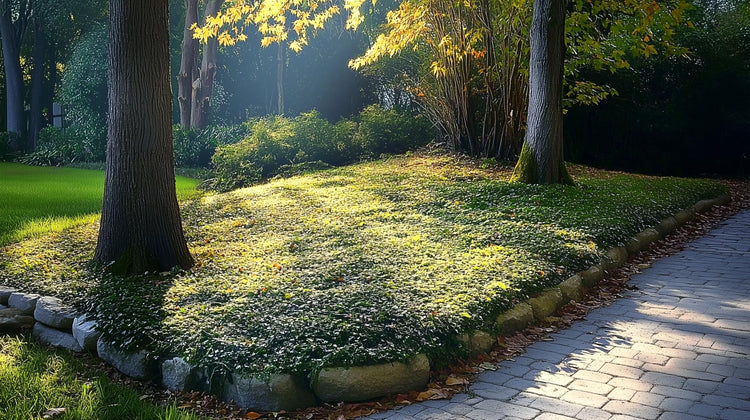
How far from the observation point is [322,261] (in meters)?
6.51

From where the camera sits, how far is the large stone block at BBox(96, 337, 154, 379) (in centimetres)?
465

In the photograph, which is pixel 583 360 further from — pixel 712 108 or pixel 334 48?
pixel 334 48

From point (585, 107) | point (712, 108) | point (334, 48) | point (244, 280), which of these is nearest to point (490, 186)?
point (244, 280)

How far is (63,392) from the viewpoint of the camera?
4398 mm

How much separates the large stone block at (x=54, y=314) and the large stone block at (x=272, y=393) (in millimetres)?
2034

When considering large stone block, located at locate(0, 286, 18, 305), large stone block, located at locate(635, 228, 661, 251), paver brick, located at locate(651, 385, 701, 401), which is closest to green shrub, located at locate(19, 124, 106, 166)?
large stone block, located at locate(0, 286, 18, 305)

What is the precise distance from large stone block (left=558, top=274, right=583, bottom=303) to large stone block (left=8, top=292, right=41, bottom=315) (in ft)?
15.5

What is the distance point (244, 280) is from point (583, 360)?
2915 mm

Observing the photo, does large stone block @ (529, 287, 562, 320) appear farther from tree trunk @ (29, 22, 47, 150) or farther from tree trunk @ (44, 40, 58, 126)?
tree trunk @ (44, 40, 58, 126)

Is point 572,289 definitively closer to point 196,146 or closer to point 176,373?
point 176,373

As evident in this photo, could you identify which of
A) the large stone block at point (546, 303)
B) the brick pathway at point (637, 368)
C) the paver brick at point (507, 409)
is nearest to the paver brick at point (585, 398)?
the brick pathway at point (637, 368)

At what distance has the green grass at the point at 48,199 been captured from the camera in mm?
9146

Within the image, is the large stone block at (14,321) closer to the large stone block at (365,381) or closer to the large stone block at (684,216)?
the large stone block at (365,381)

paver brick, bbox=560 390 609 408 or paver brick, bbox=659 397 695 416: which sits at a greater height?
paver brick, bbox=659 397 695 416
